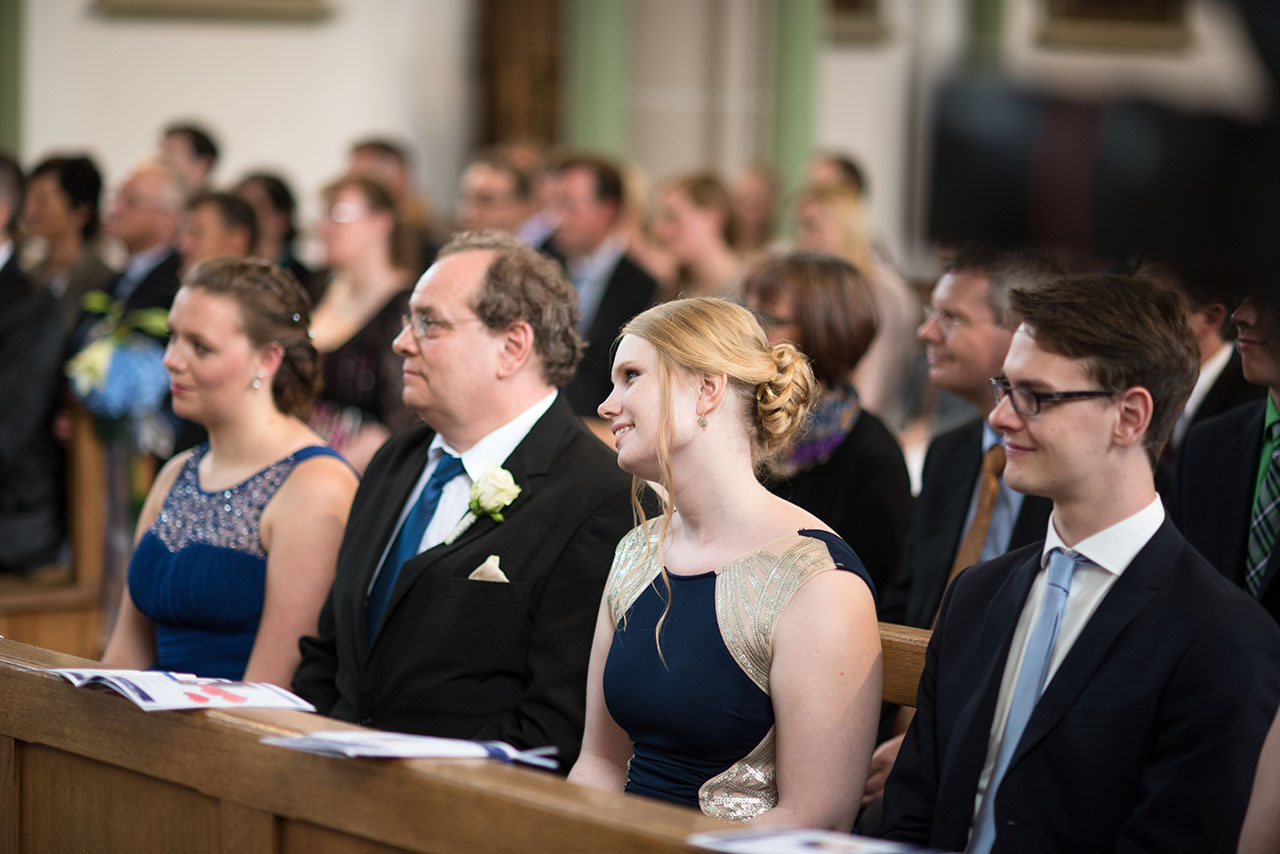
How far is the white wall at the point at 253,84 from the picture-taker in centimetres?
905

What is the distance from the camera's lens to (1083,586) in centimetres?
210

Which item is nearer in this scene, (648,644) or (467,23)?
(648,644)

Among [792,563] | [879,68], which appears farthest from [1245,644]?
[879,68]

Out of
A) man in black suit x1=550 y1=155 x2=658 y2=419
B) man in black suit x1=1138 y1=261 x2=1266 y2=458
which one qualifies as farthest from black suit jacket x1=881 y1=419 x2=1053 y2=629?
man in black suit x1=550 y1=155 x2=658 y2=419

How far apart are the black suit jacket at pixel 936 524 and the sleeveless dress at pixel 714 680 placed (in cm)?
89

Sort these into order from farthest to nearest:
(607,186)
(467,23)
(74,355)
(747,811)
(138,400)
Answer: (467,23) < (607,186) < (74,355) < (138,400) < (747,811)

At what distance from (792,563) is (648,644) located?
280 mm

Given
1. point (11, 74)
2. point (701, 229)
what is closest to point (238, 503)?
point (701, 229)

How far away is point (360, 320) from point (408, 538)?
9.78ft

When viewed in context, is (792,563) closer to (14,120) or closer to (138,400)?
(138,400)

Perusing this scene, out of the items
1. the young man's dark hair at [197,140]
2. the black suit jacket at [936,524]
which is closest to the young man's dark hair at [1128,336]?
the black suit jacket at [936,524]

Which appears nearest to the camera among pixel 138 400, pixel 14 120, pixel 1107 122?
pixel 1107 122

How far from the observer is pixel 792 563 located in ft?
7.63

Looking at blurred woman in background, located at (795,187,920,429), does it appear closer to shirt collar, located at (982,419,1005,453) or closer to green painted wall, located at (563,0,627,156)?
shirt collar, located at (982,419,1005,453)
